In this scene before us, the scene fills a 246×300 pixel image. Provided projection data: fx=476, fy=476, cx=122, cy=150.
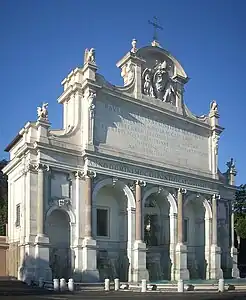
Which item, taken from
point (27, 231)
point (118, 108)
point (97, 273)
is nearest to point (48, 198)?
point (27, 231)

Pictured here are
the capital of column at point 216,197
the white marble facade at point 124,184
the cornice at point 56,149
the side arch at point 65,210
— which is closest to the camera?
the cornice at point 56,149

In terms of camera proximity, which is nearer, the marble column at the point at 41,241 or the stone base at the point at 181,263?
the marble column at the point at 41,241

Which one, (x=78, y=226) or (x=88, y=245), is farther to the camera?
(x=78, y=226)

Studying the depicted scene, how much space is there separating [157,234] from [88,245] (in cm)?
969

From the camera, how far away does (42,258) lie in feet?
102

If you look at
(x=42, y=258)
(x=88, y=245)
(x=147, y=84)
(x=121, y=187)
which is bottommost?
(x=42, y=258)

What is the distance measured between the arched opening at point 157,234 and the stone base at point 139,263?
107 inches

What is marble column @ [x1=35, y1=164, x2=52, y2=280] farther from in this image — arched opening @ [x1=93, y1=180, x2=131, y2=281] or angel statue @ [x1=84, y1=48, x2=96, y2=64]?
angel statue @ [x1=84, y1=48, x2=96, y2=64]

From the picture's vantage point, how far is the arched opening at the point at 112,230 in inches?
1420

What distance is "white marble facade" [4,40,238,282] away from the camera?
32938 millimetres

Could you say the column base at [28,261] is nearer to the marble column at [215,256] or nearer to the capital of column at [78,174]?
the capital of column at [78,174]

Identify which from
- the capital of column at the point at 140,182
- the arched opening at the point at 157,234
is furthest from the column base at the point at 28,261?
the arched opening at the point at 157,234

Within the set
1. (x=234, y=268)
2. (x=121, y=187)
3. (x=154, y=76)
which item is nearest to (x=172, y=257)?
(x=121, y=187)

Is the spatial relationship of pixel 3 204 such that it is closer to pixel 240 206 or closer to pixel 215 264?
pixel 215 264
